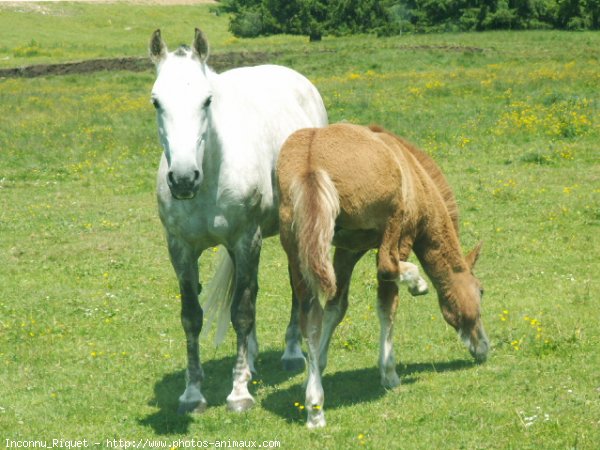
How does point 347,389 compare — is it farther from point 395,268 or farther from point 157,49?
point 157,49

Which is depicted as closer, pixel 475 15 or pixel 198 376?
pixel 198 376

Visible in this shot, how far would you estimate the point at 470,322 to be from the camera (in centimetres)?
750

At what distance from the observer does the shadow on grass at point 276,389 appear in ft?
22.5

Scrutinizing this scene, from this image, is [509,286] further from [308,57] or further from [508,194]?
[308,57]

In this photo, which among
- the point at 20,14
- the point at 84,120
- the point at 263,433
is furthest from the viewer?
the point at 20,14

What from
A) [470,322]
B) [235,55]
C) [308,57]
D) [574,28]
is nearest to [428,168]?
[470,322]

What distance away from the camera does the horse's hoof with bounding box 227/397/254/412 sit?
698cm

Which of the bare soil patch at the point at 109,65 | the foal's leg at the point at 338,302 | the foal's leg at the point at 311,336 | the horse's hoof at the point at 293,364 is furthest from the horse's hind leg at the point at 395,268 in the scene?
the bare soil patch at the point at 109,65

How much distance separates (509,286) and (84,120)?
1752 centimetres

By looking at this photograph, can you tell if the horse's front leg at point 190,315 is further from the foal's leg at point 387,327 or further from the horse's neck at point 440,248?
the horse's neck at point 440,248

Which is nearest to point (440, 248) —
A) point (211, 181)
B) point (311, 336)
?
point (311, 336)

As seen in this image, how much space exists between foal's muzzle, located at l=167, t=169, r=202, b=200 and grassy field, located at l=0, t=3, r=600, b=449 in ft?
5.63

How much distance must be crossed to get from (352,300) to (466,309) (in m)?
2.74

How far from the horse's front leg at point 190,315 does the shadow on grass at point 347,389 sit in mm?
534
